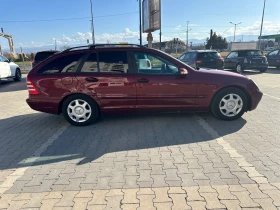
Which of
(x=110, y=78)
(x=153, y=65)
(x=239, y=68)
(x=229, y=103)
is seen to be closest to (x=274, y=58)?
(x=239, y=68)

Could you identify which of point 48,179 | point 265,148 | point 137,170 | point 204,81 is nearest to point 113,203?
point 137,170

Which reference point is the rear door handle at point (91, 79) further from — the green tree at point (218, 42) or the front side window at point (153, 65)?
the green tree at point (218, 42)

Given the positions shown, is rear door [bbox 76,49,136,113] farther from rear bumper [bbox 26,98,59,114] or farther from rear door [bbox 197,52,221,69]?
rear door [bbox 197,52,221,69]

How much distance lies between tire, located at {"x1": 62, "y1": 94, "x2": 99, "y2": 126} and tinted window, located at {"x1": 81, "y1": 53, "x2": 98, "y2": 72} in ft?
1.79

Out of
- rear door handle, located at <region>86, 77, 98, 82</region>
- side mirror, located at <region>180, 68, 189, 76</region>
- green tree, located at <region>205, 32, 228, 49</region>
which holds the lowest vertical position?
rear door handle, located at <region>86, 77, 98, 82</region>

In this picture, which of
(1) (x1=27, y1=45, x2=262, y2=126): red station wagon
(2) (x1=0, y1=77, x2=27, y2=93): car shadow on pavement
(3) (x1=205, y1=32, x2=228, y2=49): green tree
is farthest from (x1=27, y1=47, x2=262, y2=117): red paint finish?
(3) (x1=205, y1=32, x2=228, y2=49): green tree

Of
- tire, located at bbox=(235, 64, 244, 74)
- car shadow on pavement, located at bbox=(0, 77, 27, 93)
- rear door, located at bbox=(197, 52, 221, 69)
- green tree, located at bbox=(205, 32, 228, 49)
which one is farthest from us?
green tree, located at bbox=(205, 32, 228, 49)

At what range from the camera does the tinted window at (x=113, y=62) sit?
4551 mm

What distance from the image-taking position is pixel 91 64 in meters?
4.60

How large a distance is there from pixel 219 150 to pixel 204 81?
1588 mm

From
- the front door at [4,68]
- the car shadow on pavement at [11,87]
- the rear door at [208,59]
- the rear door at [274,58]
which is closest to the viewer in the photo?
the car shadow on pavement at [11,87]

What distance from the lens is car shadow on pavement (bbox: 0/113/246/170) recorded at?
352 centimetres

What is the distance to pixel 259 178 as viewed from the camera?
2.76 m

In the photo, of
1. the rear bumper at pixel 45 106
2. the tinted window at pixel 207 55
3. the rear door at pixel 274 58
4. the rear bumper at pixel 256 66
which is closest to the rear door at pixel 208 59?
the tinted window at pixel 207 55
